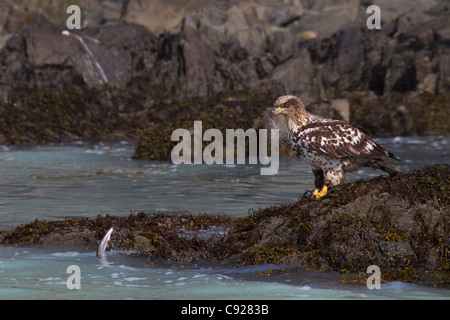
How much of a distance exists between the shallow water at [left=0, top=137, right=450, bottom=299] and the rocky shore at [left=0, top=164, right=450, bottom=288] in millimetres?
249

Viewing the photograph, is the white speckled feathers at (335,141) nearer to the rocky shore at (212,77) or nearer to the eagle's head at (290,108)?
the eagle's head at (290,108)

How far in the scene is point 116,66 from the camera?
89.5 ft

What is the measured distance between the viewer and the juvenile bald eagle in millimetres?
8953

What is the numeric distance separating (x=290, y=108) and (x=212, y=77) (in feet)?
59.6

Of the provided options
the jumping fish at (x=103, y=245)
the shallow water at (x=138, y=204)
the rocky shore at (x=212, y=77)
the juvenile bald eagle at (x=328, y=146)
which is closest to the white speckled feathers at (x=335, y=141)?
the juvenile bald eagle at (x=328, y=146)

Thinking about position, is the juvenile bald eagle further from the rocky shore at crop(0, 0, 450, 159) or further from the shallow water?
the rocky shore at crop(0, 0, 450, 159)

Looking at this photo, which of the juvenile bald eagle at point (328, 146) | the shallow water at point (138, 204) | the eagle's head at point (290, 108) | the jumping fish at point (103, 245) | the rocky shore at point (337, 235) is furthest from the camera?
the eagle's head at point (290, 108)

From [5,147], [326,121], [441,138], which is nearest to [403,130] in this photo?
[441,138]

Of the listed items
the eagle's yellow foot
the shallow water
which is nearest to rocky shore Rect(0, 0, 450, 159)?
the shallow water

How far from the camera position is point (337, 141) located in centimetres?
901

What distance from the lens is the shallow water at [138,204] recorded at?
24.1 ft

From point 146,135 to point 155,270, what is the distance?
11383 millimetres

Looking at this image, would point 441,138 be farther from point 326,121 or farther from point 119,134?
point 326,121

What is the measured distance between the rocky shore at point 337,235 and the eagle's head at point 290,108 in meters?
1.04
